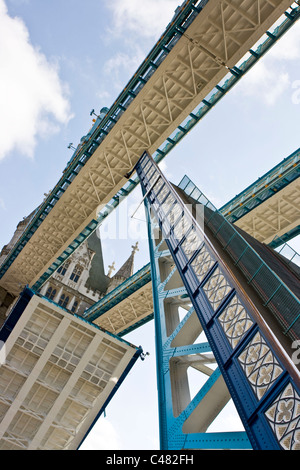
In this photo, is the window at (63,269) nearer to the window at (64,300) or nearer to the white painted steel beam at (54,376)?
the window at (64,300)

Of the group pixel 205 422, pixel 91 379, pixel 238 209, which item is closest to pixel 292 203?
pixel 238 209

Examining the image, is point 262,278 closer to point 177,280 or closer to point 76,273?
point 177,280

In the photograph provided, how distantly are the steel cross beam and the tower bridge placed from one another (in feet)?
0.10

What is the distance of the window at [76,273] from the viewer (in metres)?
54.5

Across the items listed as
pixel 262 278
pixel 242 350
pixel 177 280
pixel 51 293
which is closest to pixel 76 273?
pixel 51 293

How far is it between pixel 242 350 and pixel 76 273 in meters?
48.5

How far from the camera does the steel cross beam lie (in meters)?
6.84

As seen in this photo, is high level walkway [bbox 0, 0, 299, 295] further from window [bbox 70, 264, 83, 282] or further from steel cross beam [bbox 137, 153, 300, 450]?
window [bbox 70, 264, 83, 282]

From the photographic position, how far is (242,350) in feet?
28.1

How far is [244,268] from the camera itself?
476 inches

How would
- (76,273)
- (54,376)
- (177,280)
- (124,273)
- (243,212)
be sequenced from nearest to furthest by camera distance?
(177,280), (54,376), (243,212), (76,273), (124,273)

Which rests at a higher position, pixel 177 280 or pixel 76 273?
pixel 177 280

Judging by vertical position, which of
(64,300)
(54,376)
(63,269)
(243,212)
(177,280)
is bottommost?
(64,300)

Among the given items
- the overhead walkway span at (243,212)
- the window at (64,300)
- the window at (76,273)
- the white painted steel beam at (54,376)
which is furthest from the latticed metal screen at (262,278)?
the window at (76,273)
